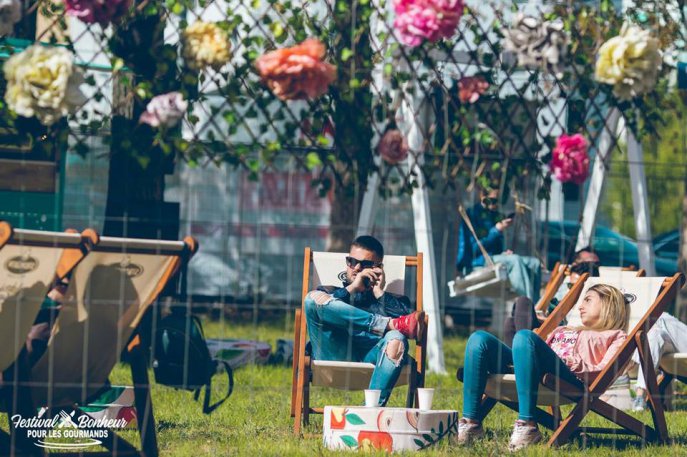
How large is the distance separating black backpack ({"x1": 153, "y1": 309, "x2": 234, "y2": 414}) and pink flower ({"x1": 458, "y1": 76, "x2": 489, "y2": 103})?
1.75 meters

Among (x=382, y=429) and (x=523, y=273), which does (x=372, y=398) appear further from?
(x=523, y=273)

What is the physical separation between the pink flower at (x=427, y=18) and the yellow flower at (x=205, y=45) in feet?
2.18

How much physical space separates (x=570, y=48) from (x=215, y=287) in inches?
248

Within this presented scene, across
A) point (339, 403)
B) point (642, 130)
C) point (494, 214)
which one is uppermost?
point (642, 130)

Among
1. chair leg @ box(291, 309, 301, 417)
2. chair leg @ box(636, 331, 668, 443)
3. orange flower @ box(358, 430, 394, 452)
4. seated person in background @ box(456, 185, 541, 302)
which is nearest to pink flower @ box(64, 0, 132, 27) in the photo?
chair leg @ box(291, 309, 301, 417)

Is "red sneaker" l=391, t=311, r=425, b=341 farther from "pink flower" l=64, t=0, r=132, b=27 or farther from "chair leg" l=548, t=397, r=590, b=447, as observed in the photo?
"pink flower" l=64, t=0, r=132, b=27

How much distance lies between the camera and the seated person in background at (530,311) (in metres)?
6.62

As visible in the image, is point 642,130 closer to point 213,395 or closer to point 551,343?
point 551,343

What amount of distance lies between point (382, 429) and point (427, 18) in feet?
5.42

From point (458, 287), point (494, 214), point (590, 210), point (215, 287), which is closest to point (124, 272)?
point (494, 214)

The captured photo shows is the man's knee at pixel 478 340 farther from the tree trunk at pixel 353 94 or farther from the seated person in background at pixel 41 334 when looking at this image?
the seated person in background at pixel 41 334

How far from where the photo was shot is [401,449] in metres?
4.95

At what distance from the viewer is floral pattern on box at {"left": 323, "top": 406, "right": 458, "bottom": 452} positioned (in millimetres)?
4961

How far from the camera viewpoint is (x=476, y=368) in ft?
17.7
